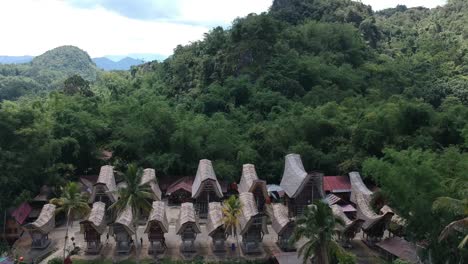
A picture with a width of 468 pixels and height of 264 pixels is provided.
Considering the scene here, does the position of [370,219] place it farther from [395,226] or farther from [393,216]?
[393,216]

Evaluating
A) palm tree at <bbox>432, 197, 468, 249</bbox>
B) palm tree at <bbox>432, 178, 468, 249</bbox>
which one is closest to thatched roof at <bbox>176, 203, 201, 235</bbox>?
palm tree at <bbox>432, 178, 468, 249</bbox>

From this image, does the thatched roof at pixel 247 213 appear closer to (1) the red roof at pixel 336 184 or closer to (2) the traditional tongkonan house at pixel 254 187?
(2) the traditional tongkonan house at pixel 254 187

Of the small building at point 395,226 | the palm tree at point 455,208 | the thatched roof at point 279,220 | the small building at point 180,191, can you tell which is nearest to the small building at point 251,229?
the thatched roof at point 279,220

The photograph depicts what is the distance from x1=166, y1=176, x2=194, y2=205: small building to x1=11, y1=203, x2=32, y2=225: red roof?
1242cm

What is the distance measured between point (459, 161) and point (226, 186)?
21875 millimetres

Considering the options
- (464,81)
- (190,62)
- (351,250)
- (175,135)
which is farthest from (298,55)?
(351,250)

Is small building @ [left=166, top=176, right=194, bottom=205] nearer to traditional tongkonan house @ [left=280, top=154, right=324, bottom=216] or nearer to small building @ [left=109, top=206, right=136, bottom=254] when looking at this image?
small building @ [left=109, top=206, right=136, bottom=254]

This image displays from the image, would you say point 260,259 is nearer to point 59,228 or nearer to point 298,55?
point 59,228

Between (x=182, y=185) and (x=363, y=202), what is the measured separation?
17.1 metres

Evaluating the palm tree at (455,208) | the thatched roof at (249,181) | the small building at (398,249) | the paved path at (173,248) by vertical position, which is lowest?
the paved path at (173,248)

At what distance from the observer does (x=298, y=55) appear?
74562mm

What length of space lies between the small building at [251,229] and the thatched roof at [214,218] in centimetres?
171

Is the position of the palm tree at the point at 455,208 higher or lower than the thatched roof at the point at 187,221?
higher

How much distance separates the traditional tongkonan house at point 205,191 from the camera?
41719 millimetres
